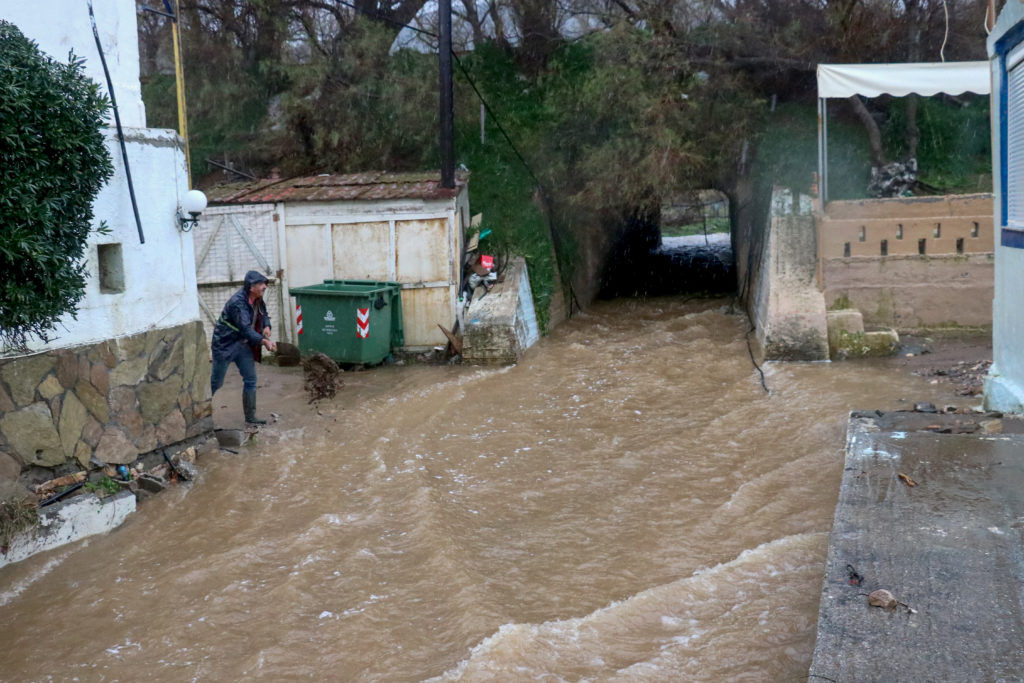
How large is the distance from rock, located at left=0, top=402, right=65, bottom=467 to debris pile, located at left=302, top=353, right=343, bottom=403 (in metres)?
4.33

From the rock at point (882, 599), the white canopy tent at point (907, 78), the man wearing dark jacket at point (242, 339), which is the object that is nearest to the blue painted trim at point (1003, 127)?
the white canopy tent at point (907, 78)

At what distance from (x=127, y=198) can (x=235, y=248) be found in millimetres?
6188

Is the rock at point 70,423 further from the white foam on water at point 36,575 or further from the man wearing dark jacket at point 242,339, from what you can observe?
the man wearing dark jacket at point 242,339

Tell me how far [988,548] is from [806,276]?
888 cm

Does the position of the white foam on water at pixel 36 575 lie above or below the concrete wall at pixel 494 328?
below

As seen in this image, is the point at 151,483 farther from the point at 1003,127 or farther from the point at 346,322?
the point at 1003,127

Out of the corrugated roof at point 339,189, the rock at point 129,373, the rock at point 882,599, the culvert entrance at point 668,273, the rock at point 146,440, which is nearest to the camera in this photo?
the rock at point 882,599

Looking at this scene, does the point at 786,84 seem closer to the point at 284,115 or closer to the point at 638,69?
the point at 638,69

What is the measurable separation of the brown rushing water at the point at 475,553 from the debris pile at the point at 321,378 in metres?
0.24

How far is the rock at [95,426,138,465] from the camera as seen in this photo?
722 centimetres

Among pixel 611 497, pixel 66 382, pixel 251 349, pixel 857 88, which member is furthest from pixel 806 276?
pixel 66 382

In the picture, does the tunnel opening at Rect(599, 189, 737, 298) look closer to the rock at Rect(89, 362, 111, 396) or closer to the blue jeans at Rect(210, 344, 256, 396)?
the blue jeans at Rect(210, 344, 256, 396)

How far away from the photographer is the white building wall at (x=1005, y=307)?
24.4ft

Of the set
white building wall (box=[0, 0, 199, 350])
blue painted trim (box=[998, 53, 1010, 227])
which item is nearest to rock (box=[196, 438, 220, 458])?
white building wall (box=[0, 0, 199, 350])
